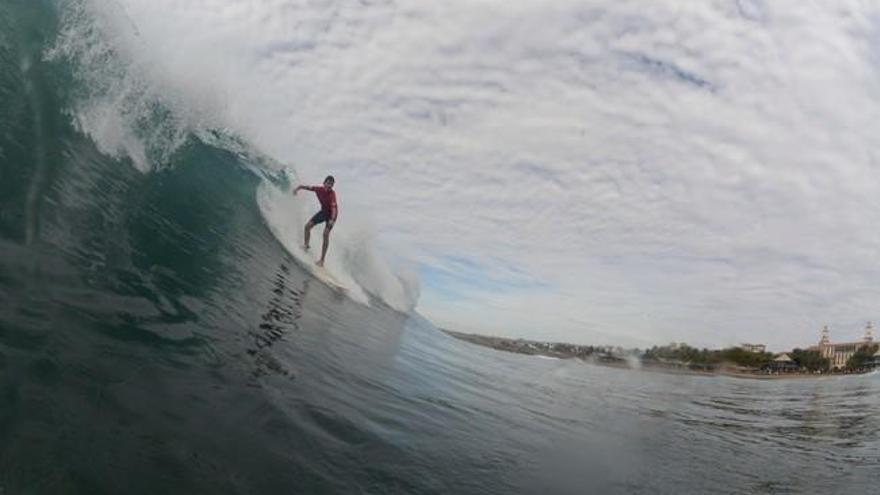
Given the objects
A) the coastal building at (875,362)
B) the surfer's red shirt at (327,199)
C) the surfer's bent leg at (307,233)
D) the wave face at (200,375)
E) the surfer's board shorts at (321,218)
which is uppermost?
the coastal building at (875,362)

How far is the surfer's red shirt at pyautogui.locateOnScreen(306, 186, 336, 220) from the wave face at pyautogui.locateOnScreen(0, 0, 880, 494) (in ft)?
6.76

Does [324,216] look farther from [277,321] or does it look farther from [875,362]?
[875,362]

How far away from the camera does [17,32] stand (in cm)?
1081

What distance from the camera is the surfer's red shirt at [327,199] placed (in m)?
16.5

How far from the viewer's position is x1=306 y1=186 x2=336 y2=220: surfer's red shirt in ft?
54.1

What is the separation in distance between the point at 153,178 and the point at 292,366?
7.34 m

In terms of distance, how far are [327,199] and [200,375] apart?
38.4ft

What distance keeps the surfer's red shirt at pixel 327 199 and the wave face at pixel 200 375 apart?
81.1 inches

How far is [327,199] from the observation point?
16.6 meters

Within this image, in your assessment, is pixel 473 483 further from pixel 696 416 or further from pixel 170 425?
pixel 696 416

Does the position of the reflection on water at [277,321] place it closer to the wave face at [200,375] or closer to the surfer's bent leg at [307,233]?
the wave face at [200,375]

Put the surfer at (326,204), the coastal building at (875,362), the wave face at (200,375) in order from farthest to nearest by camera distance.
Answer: the coastal building at (875,362)
the surfer at (326,204)
the wave face at (200,375)

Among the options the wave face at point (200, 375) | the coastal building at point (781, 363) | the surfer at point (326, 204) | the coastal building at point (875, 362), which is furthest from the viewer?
the coastal building at point (875, 362)

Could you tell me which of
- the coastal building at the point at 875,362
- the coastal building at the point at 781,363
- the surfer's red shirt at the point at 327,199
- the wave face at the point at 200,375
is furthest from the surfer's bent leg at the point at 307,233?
the coastal building at the point at 875,362
